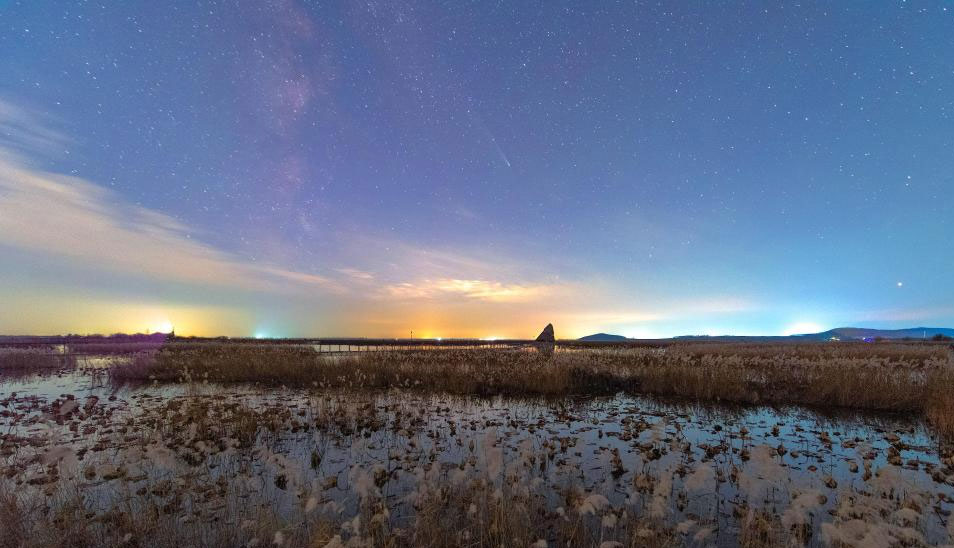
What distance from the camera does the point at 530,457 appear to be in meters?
7.66

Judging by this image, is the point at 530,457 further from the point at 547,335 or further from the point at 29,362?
the point at 547,335

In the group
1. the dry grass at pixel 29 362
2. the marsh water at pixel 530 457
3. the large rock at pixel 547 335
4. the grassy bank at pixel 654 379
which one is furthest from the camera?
the large rock at pixel 547 335

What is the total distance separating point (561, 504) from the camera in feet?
22.6

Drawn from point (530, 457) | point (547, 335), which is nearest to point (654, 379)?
point (530, 457)

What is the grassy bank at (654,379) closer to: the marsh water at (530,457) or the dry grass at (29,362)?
the marsh water at (530,457)

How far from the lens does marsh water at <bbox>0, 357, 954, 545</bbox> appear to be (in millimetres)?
5801

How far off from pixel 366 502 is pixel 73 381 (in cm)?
2625

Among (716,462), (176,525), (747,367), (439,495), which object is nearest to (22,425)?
(176,525)

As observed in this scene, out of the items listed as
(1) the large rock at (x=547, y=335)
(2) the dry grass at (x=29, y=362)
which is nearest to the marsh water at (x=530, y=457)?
(2) the dry grass at (x=29, y=362)

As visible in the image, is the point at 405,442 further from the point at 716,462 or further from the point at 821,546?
the point at 821,546

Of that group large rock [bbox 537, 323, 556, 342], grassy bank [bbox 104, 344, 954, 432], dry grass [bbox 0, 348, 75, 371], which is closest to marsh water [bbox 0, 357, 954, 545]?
grassy bank [bbox 104, 344, 954, 432]

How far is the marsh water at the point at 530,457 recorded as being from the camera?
228 inches

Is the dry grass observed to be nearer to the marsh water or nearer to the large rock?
the marsh water

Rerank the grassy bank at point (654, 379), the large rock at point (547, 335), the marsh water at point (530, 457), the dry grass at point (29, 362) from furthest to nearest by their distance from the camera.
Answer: the large rock at point (547, 335)
the dry grass at point (29, 362)
the grassy bank at point (654, 379)
the marsh water at point (530, 457)
